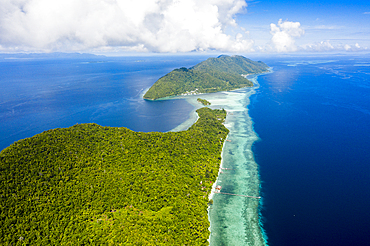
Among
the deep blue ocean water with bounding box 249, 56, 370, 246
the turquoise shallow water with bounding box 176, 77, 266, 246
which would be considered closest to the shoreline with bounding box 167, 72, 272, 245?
the turquoise shallow water with bounding box 176, 77, 266, 246

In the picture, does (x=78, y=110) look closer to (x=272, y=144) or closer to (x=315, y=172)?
(x=272, y=144)

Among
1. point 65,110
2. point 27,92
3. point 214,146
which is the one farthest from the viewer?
point 27,92

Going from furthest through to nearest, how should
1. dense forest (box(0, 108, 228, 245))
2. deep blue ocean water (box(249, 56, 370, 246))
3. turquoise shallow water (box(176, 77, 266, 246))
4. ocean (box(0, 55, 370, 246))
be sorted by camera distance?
ocean (box(0, 55, 370, 246))
deep blue ocean water (box(249, 56, 370, 246))
turquoise shallow water (box(176, 77, 266, 246))
dense forest (box(0, 108, 228, 245))

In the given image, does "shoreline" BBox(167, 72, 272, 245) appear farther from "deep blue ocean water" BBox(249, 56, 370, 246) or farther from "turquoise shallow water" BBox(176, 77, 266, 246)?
"deep blue ocean water" BBox(249, 56, 370, 246)

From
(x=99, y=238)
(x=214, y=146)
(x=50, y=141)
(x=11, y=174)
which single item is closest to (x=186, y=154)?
(x=214, y=146)

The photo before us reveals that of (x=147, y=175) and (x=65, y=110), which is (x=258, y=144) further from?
(x=65, y=110)

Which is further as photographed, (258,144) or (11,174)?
(258,144)
